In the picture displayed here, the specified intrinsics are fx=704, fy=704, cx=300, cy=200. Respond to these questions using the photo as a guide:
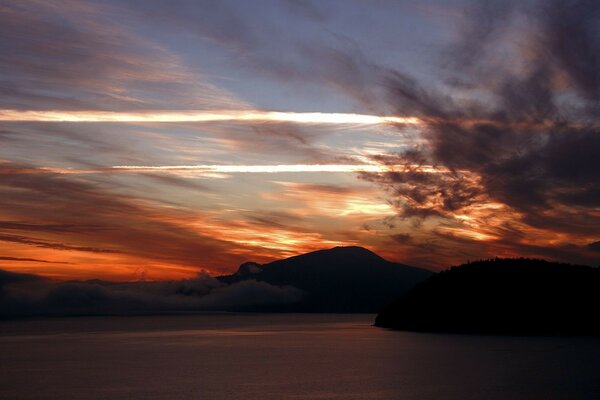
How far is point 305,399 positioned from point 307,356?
6545cm

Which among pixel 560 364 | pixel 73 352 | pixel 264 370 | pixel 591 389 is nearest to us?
pixel 591 389

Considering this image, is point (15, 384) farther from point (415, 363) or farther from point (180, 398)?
point (415, 363)

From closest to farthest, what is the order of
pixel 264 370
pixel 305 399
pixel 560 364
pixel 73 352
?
pixel 305 399 < pixel 264 370 < pixel 560 364 < pixel 73 352

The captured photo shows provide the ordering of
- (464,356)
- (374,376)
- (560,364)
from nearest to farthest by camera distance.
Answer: (374,376)
(560,364)
(464,356)

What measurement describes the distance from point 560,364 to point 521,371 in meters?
15.6

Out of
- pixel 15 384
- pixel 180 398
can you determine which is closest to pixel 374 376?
pixel 180 398

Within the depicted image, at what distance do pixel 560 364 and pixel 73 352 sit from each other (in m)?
104

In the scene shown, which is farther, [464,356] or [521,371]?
[464,356]

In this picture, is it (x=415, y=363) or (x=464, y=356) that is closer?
(x=415, y=363)

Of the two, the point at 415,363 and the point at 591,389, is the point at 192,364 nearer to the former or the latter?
the point at 415,363

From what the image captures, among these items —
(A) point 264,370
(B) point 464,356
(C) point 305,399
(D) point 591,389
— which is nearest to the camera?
(C) point 305,399

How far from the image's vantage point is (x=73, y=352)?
160 meters

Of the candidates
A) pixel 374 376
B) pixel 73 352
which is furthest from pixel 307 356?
pixel 73 352

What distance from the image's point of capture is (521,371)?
111m
